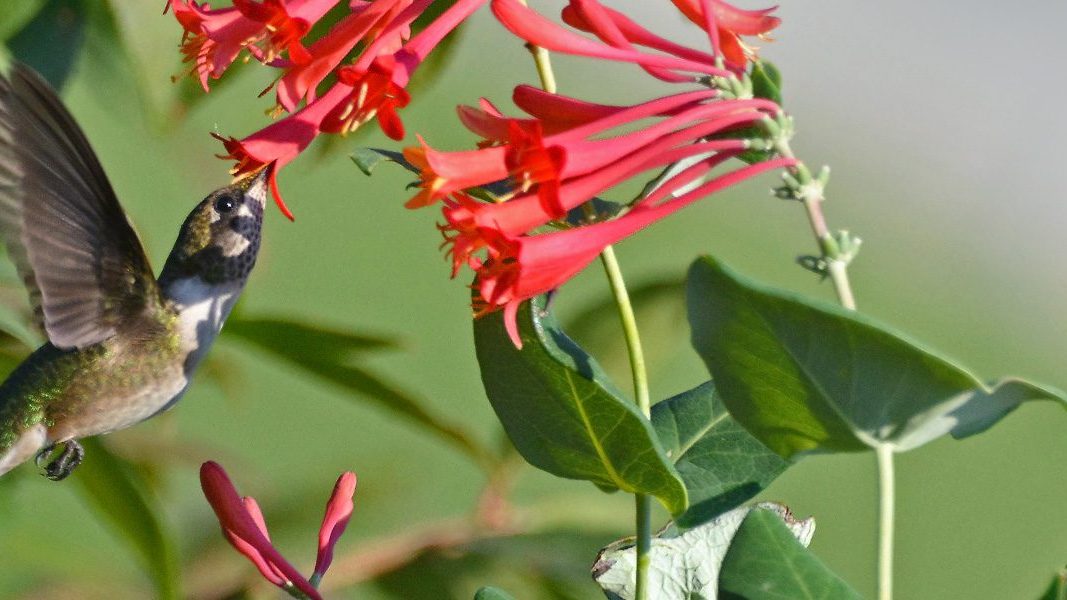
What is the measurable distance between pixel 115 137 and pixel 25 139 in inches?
189

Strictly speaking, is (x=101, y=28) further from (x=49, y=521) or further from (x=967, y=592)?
(x=967, y=592)

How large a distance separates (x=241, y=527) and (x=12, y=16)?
30.8 inches

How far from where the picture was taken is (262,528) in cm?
104

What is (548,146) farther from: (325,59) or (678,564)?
(678,564)

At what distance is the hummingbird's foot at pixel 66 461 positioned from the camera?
142 centimetres

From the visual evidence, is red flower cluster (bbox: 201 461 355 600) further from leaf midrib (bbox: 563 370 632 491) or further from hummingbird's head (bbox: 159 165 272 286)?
hummingbird's head (bbox: 159 165 272 286)

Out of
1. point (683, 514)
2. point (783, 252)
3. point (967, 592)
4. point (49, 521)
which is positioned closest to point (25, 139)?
point (683, 514)

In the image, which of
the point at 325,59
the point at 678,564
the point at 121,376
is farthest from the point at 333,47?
the point at 121,376

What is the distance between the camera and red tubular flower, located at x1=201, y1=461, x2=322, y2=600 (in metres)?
0.99

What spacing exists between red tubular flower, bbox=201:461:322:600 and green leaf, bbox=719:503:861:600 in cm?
32

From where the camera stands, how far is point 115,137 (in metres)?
5.75

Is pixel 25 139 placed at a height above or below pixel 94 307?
above

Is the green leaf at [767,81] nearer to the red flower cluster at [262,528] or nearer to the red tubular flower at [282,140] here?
the red tubular flower at [282,140]

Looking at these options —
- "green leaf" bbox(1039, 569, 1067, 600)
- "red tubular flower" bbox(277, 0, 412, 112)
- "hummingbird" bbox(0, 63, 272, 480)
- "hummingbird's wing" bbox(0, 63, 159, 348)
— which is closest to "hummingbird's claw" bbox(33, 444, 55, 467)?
"hummingbird" bbox(0, 63, 272, 480)
